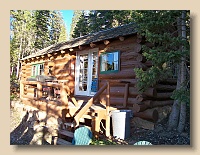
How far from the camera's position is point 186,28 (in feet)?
11.7

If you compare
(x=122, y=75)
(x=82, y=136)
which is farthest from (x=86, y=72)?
(x=82, y=136)

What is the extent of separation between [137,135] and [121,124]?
0.33m

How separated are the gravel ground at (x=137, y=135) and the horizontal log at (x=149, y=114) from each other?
0.15m

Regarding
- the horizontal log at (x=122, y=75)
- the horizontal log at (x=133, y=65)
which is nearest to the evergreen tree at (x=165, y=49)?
the horizontal log at (x=133, y=65)

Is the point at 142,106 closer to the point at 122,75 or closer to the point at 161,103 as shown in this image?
the point at 161,103

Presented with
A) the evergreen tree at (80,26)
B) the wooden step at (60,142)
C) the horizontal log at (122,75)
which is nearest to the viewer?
the wooden step at (60,142)

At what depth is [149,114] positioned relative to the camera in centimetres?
387

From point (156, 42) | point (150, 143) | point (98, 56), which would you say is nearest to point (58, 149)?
point (150, 143)

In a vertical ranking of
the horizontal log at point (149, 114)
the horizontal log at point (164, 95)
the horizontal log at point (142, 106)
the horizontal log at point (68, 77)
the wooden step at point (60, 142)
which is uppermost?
the horizontal log at point (68, 77)

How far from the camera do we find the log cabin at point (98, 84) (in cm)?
→ 387

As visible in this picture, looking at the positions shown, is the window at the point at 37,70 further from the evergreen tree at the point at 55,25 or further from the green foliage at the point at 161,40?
the green foliage at the point at 161,40

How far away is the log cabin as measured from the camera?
387 cm

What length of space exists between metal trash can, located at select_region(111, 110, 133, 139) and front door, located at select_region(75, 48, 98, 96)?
1.76 meters

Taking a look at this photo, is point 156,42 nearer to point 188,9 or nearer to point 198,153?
point 188,9
